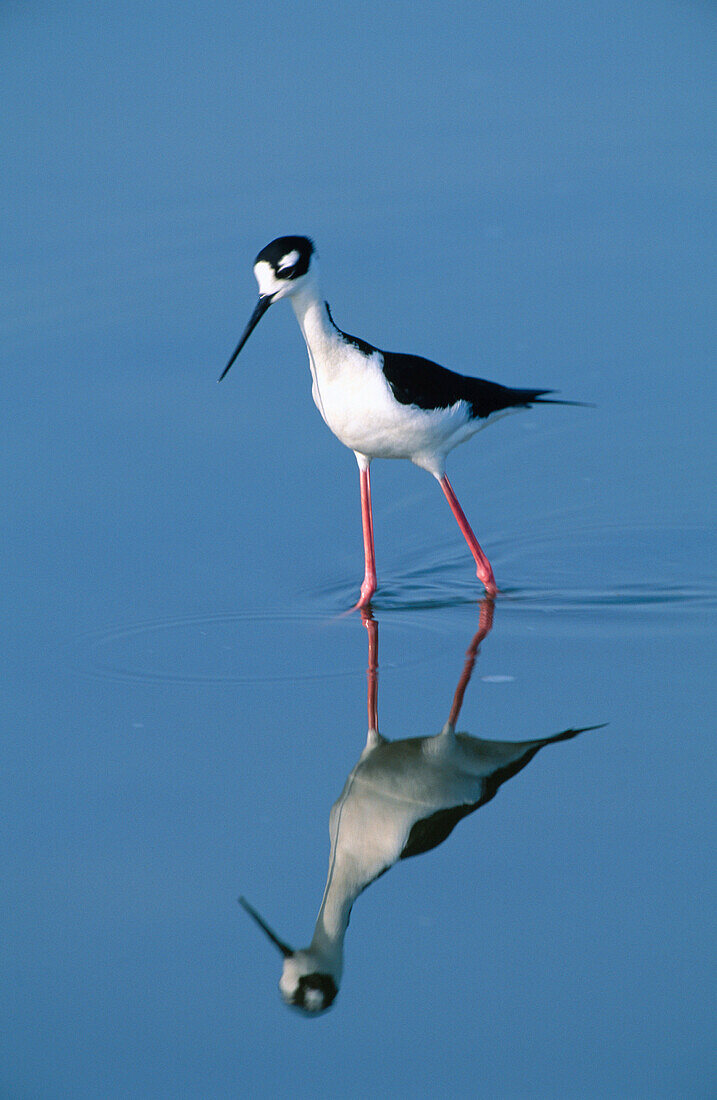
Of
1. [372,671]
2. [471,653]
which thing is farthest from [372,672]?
[471,653]

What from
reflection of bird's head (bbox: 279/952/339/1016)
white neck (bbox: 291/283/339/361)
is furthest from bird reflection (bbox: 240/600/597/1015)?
white neck (bbox: 291/283/339/361)

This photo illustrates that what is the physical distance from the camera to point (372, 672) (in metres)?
5.41

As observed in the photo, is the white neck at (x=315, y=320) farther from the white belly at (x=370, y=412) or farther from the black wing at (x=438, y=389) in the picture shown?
the black wing at (x=438, y=389)

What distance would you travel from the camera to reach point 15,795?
4539 mm

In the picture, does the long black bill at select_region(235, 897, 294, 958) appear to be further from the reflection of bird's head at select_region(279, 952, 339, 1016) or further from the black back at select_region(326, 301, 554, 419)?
the black back at select_region(326, 301, 554, 419)

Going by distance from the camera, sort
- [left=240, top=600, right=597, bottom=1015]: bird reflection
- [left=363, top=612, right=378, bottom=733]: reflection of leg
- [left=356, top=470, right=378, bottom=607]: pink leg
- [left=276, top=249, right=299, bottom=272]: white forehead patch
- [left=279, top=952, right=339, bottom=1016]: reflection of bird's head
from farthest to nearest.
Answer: [left=356, top=470, right=378, bottom=607]: pink leg, [left=276, top=249, right=299, bottom=272]: white forehead patch, [left=363, top=612, right=378, bottom=733]: reflection of leg, [left=240, top=600, right=597, bottom=1015]: bird reflection, [left=279, top=952, right=339, bottom=1016]: reflection of bird's head

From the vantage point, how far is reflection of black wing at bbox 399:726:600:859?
4.16 metres

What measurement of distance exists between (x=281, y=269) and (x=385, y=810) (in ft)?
8.09

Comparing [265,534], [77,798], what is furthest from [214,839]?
[265,534]

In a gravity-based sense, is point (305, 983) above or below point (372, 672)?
below

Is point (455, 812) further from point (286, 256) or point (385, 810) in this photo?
point (286, 256)

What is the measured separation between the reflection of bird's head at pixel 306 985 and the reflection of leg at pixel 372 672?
131 cm

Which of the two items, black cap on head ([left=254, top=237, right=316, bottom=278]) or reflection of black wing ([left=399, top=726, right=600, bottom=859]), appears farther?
black cap on head ([left=254, top=237, right=316, bottom=278])

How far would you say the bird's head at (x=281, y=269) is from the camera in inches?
228
